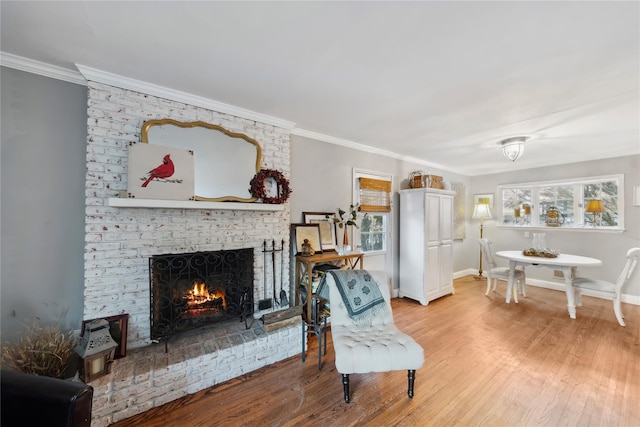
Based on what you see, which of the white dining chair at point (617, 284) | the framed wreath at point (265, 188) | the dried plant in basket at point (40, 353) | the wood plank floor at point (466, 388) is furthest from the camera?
the white dining chair at point (617, 284)

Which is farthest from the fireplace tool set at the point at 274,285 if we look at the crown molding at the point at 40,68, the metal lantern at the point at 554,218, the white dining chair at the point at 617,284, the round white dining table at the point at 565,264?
the metal lantern at the point at 554,218

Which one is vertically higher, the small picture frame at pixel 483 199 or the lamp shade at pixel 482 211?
the small picture frame at pixel 483 199

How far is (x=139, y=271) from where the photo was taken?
2047 mm

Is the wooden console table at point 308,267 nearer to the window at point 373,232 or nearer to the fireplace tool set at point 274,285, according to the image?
the fireplace tool set at point 274,285

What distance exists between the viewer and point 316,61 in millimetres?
1704

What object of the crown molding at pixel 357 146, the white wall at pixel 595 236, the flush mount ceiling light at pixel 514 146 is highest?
the crown molding at pixel 357 146

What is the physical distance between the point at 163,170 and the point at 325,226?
189 centimetres

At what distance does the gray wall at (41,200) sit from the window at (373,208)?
3063 millimetres

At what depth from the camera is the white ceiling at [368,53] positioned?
50.9 inches

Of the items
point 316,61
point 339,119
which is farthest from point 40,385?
point 339,119

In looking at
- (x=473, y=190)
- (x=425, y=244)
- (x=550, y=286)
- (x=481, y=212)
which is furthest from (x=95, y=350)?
(x=473, y=190)

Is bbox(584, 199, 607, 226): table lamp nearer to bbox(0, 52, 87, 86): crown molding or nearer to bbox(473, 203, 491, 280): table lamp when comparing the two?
bbox(473, 203, 491, 280): table lamp

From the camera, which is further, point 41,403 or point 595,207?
point 595,207

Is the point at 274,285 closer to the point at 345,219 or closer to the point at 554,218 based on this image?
the point at 345,219
